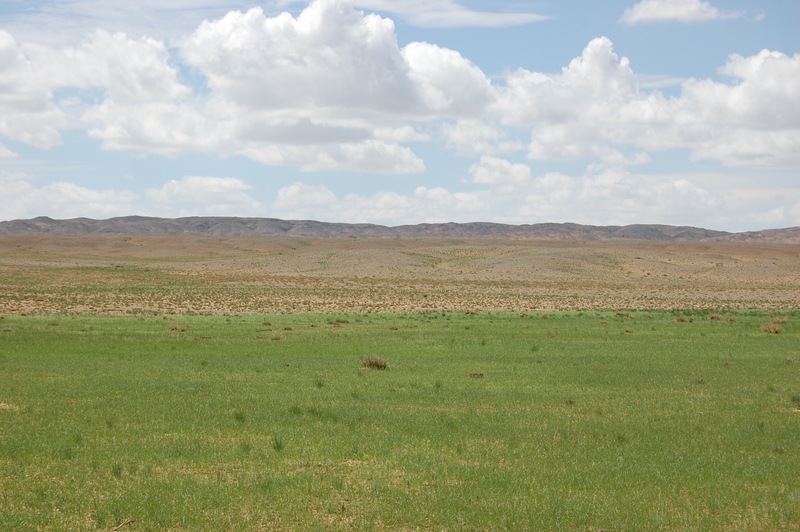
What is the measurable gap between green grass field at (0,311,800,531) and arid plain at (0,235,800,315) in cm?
2349

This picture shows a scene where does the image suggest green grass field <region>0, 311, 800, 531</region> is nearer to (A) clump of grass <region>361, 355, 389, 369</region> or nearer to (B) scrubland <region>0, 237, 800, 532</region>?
(B) scrubland <region>0, 237, 800, 532</region>

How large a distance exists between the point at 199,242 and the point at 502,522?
177 metres

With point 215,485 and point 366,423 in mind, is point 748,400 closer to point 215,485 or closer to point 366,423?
point 366,423

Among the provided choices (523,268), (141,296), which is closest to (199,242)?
(523,268)

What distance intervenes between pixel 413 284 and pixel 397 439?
59.2 metres

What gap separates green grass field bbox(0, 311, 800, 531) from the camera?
29.6 ft

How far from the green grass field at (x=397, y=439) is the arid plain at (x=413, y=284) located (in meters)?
23.5

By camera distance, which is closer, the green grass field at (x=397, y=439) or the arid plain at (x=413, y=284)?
the green grass field at (x=397, y=439)

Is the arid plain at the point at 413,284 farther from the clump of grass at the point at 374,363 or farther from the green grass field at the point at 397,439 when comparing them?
the green grass field at the point at 397,439

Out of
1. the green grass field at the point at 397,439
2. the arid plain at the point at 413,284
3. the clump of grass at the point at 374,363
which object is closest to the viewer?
the green grass field at the point at 397,439

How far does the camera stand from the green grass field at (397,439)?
903 cm

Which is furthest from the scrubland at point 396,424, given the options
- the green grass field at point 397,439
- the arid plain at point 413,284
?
the arid plain at point 413,284

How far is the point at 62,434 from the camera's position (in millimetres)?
12297

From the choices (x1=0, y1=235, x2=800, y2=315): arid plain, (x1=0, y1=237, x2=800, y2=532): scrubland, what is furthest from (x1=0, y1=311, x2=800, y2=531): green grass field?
(x1=0, y1=235, x2=800, y2=315): arid plain
